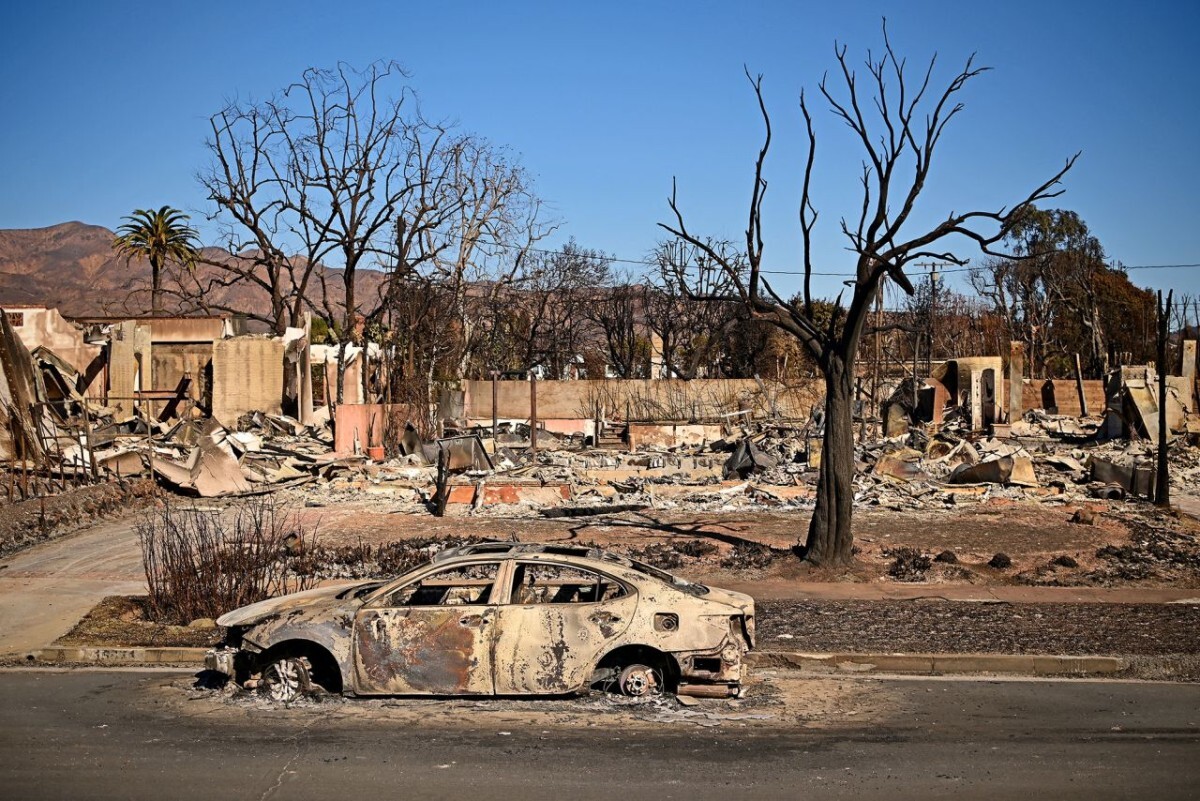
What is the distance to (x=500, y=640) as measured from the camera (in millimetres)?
9109

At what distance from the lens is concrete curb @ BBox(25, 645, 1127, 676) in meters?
11.1

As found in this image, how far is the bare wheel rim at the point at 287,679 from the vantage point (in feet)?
30.6

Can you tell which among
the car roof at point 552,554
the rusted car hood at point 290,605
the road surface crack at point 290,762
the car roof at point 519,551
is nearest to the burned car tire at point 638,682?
the car roof at point 552,554

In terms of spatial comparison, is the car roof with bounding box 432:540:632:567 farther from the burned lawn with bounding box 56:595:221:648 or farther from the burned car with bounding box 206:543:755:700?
the burned lawn with bounding box 56:595:221:648

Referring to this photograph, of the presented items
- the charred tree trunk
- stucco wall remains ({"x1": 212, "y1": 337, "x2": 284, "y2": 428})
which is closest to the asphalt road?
the charred tree trunk

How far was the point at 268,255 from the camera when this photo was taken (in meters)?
51.4

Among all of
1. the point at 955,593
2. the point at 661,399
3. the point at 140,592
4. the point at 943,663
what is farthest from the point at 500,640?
the point at 661,399

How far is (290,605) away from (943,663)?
20.8 feet

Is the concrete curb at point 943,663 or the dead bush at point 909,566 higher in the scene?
the dead bush at point 909,566

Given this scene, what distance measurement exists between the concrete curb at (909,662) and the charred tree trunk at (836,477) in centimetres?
469

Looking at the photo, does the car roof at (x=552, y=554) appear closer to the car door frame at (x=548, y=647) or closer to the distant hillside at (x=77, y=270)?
the car door frame at (x=548, y=647)

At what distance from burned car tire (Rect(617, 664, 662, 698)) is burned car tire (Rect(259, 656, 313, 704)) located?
2.60m

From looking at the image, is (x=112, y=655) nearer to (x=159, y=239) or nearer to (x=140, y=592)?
(x=140, y=592)

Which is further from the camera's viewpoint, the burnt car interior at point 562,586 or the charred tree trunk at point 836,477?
the charred tree trunk at point 836,477
